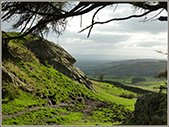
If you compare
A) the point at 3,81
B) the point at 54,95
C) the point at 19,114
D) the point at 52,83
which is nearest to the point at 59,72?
the point at 52,83

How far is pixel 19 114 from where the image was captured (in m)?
14.8

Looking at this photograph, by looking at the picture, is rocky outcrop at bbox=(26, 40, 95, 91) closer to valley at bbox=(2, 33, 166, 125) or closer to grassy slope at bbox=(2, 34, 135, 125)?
valley at bbox=(2, 33, 166, 125)

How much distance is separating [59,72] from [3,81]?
15.7m

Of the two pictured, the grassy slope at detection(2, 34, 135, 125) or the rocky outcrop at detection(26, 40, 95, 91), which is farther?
the rocky outcrop at detection(26, 40, 95, 91)

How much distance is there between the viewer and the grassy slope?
14968 mm

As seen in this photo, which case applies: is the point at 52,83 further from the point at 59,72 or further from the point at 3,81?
the point at 3,81

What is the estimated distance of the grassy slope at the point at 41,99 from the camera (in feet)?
49.1

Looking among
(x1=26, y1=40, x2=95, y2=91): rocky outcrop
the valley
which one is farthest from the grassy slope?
(x1=26, y1=40, x2=95, y2=91): rocky outcrop

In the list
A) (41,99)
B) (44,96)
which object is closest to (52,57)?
(44,96)

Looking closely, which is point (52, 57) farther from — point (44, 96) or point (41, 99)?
point (41, 99)

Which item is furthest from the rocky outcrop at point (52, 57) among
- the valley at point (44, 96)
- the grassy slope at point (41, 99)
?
the grassy slope at point (41, 99)

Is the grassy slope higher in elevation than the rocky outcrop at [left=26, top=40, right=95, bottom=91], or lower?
lower

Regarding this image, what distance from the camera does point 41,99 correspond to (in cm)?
1992

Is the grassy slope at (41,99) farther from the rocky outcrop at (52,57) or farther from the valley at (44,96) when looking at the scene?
the rocky outcrop at (52,57)
